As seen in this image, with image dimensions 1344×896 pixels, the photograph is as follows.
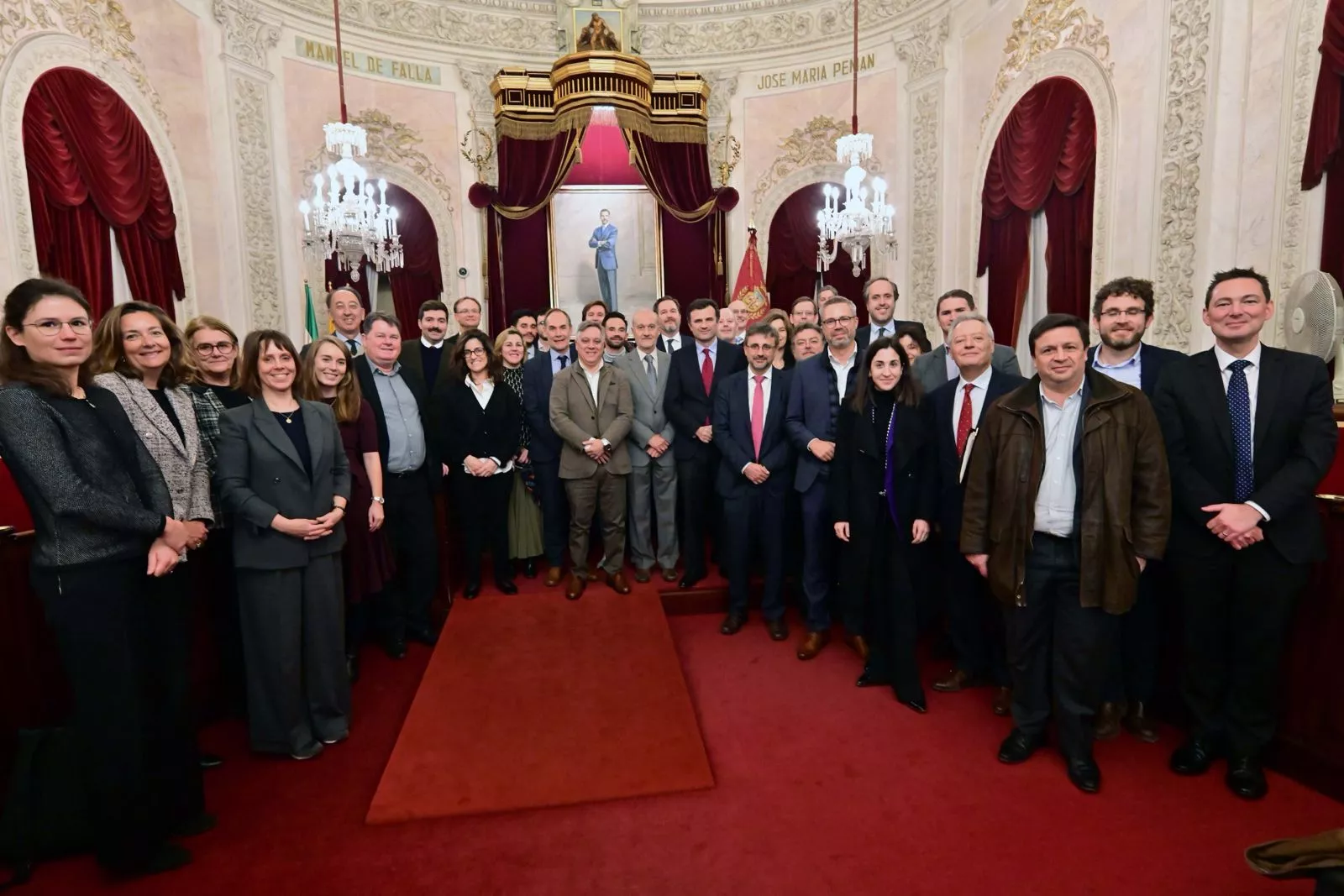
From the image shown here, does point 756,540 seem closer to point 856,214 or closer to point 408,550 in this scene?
point 408,550

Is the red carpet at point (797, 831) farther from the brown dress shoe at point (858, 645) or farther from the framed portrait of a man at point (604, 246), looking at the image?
the framed portrait of a man at point (604, 246)

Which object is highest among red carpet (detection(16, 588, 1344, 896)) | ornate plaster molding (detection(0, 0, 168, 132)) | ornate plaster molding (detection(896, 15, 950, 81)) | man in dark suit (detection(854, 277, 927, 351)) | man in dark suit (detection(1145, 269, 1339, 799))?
ornate plaster molding (detection(896, 15, 950, 81))

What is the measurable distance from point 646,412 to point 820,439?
1.11 meters

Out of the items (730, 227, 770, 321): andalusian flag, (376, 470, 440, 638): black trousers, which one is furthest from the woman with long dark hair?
(730, 227, 770, 321): andalusian flag

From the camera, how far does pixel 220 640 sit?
2.90 meters

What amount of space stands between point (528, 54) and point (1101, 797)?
8766 mm

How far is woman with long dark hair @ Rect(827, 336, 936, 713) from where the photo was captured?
287 centimetres

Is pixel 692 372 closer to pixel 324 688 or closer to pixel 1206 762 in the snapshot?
pixel 324 688

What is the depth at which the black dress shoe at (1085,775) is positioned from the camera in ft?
7.55

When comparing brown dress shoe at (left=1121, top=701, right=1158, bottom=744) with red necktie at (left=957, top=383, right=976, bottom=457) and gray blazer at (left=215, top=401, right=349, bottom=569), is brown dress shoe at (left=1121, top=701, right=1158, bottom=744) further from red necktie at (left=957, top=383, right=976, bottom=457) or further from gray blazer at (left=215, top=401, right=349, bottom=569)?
gray blazer at (left=215, top=401, right=349, bottom=569)

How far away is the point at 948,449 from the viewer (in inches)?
113

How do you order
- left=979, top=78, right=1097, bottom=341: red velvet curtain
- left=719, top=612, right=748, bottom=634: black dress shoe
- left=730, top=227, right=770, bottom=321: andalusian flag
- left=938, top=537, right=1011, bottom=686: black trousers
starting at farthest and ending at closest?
left=730, top=227, right=770, bottom=321: andalusian flag
left=979, top=78, right=1097, bottom=341: red velvet curtain
left=719, top=612, right=748, bottom=634: black dress shoe
left=938, top=537, right=1011, bottom=686: black trousers

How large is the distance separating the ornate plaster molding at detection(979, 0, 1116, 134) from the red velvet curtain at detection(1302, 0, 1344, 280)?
5.35 ft

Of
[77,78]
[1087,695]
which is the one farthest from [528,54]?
[1087,695]
